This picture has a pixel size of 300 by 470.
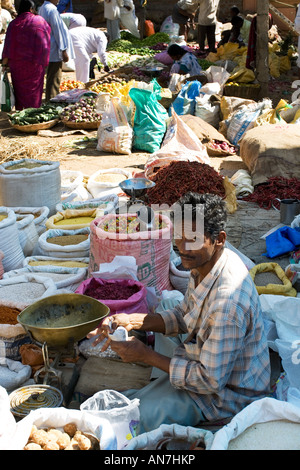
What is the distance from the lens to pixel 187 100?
763cm

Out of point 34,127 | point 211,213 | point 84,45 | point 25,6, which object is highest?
point 25,6

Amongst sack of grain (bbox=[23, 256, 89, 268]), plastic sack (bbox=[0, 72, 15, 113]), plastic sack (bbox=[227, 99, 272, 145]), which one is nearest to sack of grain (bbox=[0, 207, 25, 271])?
sack of grain (bbox=[23, 256, 89, 268])

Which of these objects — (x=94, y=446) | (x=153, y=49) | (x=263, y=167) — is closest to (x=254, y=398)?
(x=94, y=446)

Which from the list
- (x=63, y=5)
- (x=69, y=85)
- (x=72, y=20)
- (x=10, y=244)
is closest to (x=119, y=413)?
(x=10, y=244)

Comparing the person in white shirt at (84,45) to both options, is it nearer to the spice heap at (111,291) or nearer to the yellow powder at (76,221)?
the yellow powder at (76,221)

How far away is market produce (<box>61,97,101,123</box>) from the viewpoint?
787 centimetres

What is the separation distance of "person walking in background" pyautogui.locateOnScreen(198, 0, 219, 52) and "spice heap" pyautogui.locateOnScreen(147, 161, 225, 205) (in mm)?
7830

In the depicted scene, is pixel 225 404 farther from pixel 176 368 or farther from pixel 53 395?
pixel 53 395

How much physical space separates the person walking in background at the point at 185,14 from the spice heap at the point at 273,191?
25.7ft

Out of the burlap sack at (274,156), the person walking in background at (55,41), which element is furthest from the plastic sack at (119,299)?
the person walking in background at (55,41)

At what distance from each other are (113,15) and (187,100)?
5.75 m

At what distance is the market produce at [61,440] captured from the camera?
1.84 m

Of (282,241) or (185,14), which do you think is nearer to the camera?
(282,241)

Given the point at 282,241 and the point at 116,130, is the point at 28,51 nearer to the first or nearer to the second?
the point at 116,130
